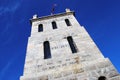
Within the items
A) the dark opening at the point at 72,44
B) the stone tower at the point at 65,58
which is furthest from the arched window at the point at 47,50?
the dark opening at the point at 72,44

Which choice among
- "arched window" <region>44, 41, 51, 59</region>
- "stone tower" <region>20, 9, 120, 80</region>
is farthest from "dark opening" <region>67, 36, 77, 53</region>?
"arched window" <region>44, 41, 51, 59</region>

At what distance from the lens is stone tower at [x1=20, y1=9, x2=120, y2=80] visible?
8281mm

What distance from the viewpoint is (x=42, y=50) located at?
1080 centimetres

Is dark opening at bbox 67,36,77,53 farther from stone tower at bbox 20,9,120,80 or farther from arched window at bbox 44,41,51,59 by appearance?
arched window at bbox 44,41,51,59

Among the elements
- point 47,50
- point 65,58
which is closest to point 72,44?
point 65,58

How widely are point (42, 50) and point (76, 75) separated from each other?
3.65m

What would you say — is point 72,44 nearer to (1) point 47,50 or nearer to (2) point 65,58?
(2) point 65,58

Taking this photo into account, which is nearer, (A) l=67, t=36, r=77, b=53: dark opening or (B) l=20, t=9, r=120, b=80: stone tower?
(B) l=20, t=9, r=120, b=80: stone tower

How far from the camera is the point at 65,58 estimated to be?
9.61m

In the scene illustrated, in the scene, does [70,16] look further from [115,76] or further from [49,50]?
[115,76]

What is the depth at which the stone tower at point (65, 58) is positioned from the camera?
27.2ft

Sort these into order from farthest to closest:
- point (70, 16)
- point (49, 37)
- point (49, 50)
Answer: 1. point (70, 16)
2. point (49, 37)
3. point (49, 50)

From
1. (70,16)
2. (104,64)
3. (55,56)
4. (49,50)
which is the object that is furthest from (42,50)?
(70,16)

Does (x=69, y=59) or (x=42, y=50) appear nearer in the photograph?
(x=69, y=59)
